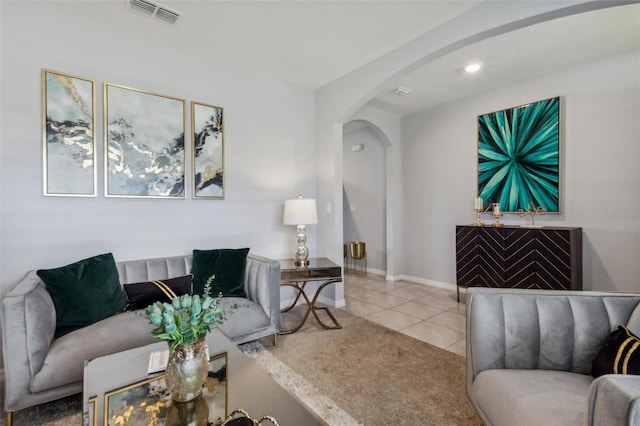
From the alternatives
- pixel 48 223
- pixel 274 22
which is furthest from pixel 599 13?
pixel 48 223

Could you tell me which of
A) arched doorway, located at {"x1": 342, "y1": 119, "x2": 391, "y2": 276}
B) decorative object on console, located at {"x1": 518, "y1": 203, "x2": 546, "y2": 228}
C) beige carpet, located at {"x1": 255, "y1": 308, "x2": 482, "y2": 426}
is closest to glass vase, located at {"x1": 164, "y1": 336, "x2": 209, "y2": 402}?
beige carpet, located at {"x1": 255, "y1": 308, "x2": 482, "y2": 426}

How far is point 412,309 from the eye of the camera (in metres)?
3.57

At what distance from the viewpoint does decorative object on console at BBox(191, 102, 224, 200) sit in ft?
9.80

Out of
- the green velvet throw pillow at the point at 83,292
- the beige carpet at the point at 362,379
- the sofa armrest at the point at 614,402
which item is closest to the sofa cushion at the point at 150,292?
the green velvet throw pillow at the point at 83,292

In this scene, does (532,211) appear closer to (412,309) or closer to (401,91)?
(412,309)

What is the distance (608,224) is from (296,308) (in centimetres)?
350

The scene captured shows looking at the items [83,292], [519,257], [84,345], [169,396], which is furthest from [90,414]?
[519,257]

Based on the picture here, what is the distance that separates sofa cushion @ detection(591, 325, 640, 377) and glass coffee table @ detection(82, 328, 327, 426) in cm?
120

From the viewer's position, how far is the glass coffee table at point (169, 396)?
1.10m

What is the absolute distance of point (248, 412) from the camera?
113 cm

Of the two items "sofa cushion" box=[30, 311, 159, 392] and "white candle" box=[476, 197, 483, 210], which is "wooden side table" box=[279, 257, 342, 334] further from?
"white candle" box=[476, 197, 483, 210]

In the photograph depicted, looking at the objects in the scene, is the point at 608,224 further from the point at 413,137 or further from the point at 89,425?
the point at 89,425

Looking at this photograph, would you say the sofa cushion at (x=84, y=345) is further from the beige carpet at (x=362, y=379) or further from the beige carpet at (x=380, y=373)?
the beige carpet at (x=380, y=373)

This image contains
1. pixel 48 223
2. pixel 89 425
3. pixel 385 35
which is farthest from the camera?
pixel 385 35
